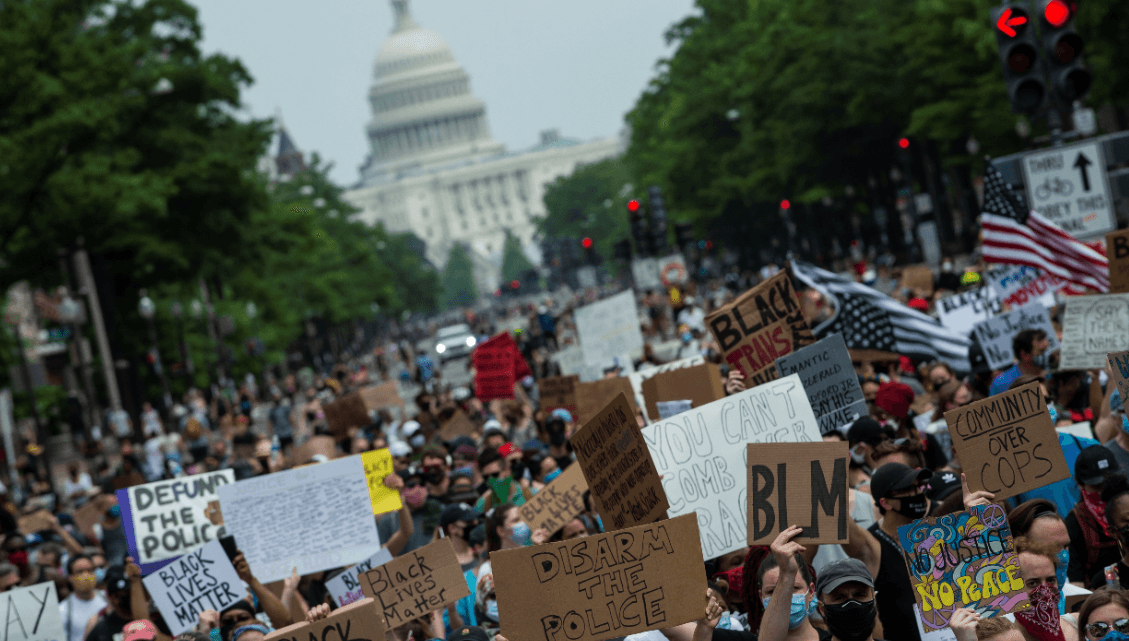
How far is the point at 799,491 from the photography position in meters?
5.56

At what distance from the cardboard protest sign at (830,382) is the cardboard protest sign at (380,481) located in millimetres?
3042

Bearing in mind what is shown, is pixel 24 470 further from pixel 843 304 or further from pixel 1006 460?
pixel 1006 460

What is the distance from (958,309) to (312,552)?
23.7 ft

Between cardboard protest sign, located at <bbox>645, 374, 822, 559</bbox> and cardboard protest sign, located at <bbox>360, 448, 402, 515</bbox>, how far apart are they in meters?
2.90

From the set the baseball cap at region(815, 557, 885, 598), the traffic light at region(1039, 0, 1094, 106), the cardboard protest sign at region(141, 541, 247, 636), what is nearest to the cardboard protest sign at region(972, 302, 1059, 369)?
the traffic light at region(1039, 0, 1094, 106)

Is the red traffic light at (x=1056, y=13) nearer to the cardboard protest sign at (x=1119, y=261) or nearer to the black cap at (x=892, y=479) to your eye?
the cardboard protest sign at (x=1119, y=261)

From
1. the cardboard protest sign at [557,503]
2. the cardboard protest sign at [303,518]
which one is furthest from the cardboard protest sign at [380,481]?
the cardboard protest sign at [557,503]

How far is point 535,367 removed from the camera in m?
27.6

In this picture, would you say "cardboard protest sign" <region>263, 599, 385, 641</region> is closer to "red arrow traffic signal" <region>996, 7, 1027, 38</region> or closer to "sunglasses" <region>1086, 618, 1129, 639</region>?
"sunglasses" <region>1086, 618, 1129, 639</region>

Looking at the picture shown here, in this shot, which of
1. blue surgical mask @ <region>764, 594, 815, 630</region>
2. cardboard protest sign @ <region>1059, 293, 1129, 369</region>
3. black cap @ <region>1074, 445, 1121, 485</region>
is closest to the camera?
blue surgical mask @ <region>764, 594, 815, 630</region>

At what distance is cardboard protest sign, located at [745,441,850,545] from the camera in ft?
18.1

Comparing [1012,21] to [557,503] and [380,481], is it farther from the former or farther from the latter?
[380,481]

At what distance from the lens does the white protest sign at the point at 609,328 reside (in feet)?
54.5

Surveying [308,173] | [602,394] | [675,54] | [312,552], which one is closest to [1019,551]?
[312,552]
